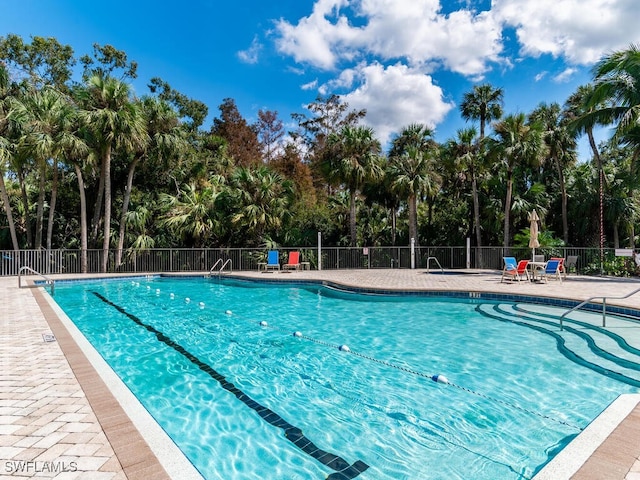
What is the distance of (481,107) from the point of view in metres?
20.4

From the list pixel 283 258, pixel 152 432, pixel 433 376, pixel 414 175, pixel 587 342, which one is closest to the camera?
pixel 152 432

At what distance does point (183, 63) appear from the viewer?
2366 centimetres

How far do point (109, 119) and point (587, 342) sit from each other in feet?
55.1

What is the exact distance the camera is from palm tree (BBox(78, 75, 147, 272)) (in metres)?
15.3

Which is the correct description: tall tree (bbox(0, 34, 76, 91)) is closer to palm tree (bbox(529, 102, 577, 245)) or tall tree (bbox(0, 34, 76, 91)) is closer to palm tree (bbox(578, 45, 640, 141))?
palm tree (bbox(529, 102, 577, 245))

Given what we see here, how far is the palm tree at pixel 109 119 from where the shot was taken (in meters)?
15.3

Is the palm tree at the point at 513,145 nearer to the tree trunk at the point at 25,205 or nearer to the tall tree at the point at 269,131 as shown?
the tall tree at the point at 269,131

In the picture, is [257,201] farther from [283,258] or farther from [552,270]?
[552,270]

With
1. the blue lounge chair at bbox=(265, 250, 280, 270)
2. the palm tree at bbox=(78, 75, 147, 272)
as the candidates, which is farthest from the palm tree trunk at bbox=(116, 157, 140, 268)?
the blue lounge chair at bbox=(265, 250, 280, 270)

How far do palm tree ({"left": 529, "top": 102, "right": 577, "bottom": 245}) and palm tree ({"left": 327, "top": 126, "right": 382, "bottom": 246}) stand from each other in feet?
25.5

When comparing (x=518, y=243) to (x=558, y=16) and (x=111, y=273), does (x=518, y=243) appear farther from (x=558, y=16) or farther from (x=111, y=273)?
(x=111, y=273)

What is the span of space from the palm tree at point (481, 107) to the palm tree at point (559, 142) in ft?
7.02

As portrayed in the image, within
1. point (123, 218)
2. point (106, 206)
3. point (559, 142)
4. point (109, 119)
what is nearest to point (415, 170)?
point (559, 142)

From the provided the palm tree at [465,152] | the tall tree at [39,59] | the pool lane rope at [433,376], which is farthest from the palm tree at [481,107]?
the tall tree at [39,59]
